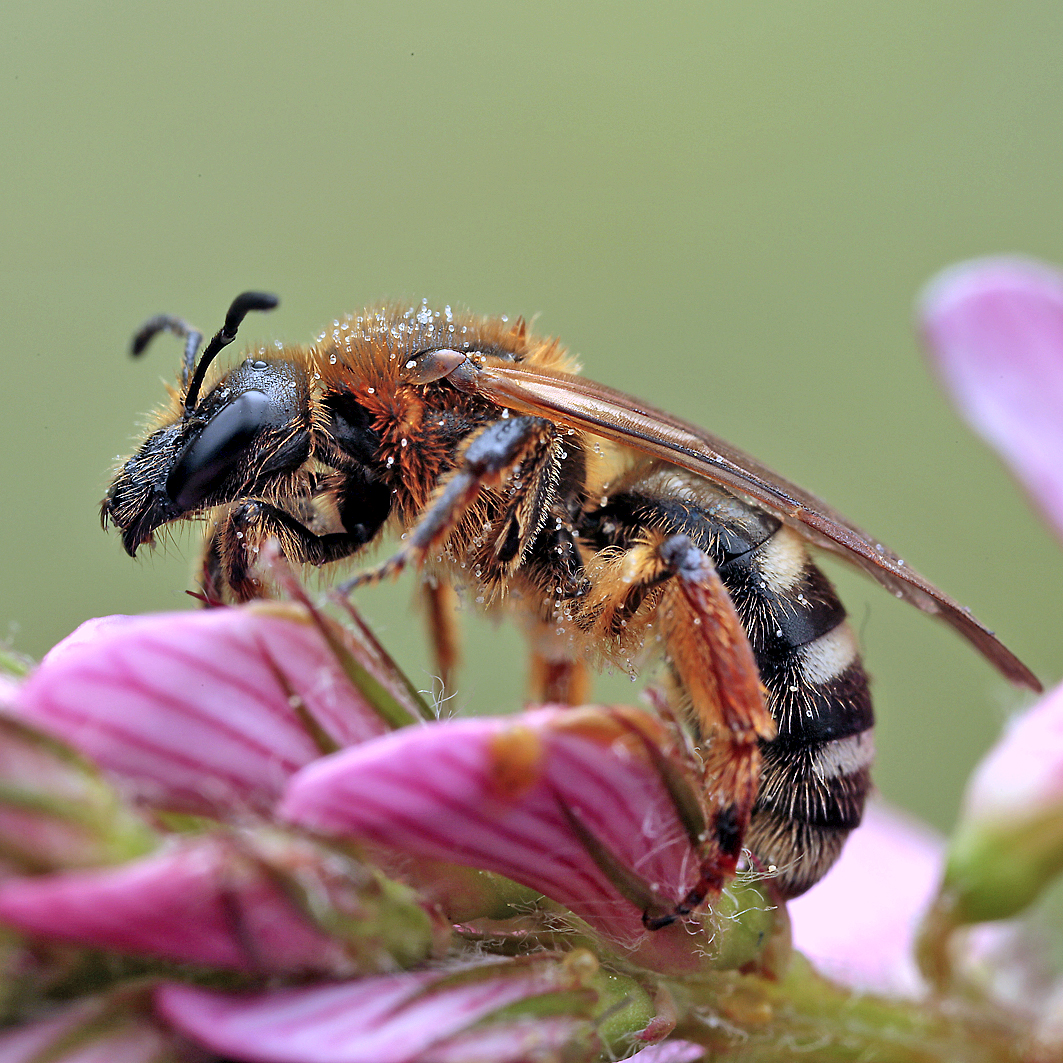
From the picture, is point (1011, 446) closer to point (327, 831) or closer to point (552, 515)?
point (552, 515)

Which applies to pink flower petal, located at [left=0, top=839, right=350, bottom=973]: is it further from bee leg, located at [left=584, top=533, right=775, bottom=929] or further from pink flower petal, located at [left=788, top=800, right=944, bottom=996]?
pink flower petal, located at [left=788, top=800, right=944, bottom=996]

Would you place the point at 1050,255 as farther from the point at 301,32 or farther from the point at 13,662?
the point at 13,662

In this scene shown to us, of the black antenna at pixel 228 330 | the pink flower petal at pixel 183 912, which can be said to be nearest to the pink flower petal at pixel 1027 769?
the pink flower petal at pixel 183 912

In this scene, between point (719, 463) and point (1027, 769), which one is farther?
point (719, 463)

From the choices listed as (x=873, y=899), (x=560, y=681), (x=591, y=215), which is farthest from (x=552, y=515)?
(x=591, y=215)

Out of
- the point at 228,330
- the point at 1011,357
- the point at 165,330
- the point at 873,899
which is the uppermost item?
the point at 165,330

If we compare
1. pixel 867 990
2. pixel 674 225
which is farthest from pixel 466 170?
pixel 867 990
